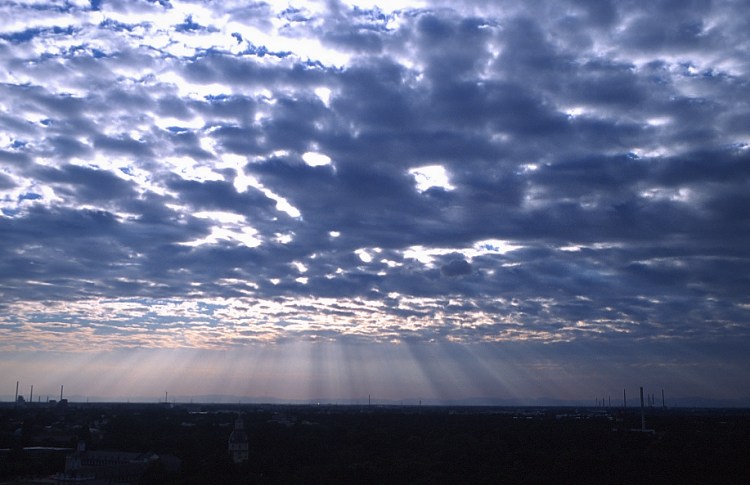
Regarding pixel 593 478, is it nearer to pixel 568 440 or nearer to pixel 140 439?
pixel 568 440

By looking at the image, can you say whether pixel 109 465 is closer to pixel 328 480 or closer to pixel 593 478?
pixel 328 480

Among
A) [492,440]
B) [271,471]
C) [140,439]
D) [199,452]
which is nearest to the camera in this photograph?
[271,471]

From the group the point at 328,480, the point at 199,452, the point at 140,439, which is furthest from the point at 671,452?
the point at 140,439

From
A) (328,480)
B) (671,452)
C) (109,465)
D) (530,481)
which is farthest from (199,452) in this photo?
(671,452)

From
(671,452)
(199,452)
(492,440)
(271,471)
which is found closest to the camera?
(271,471)

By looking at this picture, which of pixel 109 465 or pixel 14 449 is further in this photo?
pixel 14 449

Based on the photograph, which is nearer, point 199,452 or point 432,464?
point 432,464

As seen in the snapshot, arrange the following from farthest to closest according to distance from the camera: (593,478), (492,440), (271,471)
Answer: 1. (492,440)
2. (271,471)
3. (593,478)

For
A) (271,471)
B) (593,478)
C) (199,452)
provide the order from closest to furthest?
(593,478) < (271,471) < (199,452)
